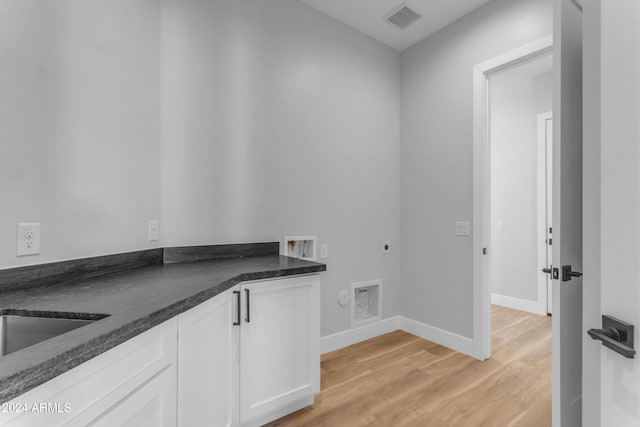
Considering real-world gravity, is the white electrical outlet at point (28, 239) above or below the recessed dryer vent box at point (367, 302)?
above

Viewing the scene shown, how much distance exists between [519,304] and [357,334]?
2361 millimetres

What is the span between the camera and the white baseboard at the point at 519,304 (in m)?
3.46

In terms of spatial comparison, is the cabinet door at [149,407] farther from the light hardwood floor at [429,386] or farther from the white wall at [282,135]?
the white wall at [282,135]

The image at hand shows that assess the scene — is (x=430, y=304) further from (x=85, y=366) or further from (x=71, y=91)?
(x=71, y=91)

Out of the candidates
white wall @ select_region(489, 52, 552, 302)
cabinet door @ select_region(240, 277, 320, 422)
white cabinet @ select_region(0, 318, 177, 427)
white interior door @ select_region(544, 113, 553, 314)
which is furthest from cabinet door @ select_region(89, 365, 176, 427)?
white interior door @ select_region(544, 113, 553, 314)

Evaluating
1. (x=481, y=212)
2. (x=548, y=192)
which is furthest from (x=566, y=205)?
(x=548, y=192)

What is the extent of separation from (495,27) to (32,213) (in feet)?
10.3

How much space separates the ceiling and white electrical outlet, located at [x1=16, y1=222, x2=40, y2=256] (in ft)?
7.94

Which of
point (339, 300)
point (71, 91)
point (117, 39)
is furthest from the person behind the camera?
point (339, 300)

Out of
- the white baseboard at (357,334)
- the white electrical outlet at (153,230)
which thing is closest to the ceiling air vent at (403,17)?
the white electrical outlet at (153,230)

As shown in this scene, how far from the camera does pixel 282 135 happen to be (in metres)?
2.30

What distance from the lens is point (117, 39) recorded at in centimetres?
155

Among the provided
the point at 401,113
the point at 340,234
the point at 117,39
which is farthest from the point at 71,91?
the point at 401,113

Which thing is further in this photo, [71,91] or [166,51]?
[166,51]
